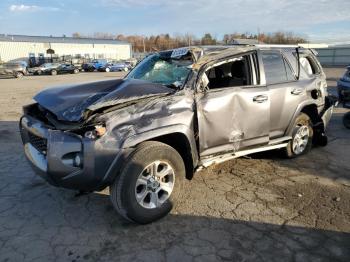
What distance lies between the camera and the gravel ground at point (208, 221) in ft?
10.9

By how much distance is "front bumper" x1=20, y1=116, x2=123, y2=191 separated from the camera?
3.32 metres

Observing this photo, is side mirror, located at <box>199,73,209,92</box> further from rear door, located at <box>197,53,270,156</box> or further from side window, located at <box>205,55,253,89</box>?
side window, located at <box>205,55,253,89</box>

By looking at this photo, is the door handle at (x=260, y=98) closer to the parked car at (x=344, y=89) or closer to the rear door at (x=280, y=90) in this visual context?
the rear door at (x=280, y=90)

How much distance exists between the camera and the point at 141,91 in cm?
390

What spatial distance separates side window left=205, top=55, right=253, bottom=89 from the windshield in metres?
0.44

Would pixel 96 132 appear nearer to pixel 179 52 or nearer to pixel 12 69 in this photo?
pixel 179 52

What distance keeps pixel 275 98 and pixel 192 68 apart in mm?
1483

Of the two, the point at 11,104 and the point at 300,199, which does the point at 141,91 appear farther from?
the point at 11,104

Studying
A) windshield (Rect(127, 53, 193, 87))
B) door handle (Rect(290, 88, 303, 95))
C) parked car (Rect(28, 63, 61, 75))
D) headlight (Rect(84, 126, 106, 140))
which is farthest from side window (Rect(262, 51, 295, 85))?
parked car (Rect(28, 63, 61, 75))

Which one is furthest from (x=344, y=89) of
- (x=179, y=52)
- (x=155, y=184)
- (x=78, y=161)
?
(x=78, y=161)

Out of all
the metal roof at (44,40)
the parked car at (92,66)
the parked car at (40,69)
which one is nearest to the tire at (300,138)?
the parked car at (40,69)

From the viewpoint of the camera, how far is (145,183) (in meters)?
3.73

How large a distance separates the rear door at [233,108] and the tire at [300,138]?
869 mm

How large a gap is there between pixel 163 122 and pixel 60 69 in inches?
1445
